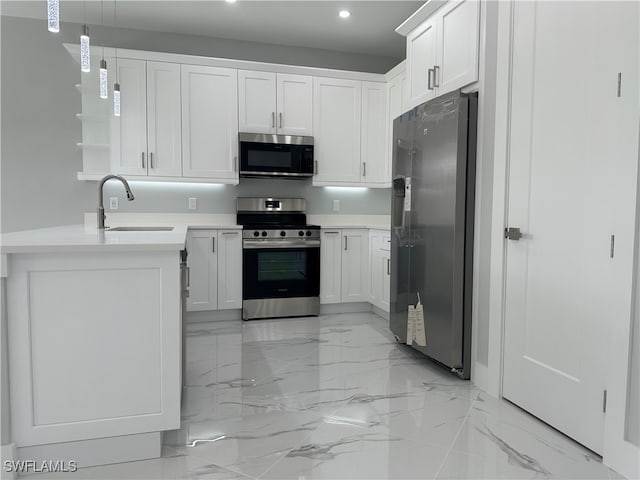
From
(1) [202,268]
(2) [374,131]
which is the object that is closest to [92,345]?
(1) [202,268]

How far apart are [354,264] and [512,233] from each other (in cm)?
234

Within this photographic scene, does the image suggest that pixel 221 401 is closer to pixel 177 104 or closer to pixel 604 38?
pixel 604 38

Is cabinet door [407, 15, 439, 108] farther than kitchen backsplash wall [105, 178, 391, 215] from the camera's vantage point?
No

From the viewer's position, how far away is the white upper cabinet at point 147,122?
4062 mm

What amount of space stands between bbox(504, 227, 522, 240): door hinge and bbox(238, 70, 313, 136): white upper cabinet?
Answer: 265cm

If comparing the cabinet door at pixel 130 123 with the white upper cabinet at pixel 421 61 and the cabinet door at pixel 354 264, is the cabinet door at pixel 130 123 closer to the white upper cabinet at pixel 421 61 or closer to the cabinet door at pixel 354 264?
the cabinet door at pixel 354 264

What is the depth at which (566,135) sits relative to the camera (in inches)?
81.2

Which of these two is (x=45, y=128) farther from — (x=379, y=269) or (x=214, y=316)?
(x=379, y=269)

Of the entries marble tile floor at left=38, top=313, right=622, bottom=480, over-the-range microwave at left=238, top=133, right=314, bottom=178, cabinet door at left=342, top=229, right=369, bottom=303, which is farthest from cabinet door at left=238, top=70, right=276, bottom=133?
marble tile floor at left=38, top=313, right=622, bottom=480

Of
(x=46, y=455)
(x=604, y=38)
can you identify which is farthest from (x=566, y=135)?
(x=46, y=455)

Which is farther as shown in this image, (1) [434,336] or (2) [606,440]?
(1) [434,336]

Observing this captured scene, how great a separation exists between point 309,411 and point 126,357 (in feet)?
3.28

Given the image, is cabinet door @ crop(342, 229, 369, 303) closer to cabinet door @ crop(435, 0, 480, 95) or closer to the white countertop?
cabinet door @ crop(435, 0, 480, 95)

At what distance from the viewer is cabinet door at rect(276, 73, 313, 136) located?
4.46 metres
